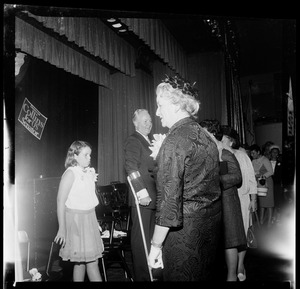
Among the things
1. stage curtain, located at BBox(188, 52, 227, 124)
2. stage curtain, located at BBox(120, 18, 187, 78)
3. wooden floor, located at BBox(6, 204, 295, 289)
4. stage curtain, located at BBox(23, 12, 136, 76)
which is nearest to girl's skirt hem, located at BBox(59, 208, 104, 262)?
wooden floor, located at BBox(6, 204, 295, 289)

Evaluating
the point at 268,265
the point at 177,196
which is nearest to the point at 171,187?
the point at 177,196

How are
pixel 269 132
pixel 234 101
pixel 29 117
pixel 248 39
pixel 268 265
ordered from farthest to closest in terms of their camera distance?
1. pixel 234 101
2. pixel 269 132
3. pixel 268 265
4. pixel 248 39
5. pixel 29 117

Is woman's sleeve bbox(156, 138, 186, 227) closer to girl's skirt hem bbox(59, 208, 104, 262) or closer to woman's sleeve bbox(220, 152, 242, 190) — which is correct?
woman's sleeve bbox(220, 152, 242, 190)

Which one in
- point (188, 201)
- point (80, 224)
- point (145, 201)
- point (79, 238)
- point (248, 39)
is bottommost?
point (79, 238)

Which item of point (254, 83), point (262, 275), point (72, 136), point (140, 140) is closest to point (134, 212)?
point (140, 140)

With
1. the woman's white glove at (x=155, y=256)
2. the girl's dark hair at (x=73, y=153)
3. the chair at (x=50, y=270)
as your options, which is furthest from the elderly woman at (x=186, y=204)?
the chair at (x=50, y=270)

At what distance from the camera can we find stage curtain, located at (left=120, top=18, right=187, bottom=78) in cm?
409

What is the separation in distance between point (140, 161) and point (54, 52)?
221cm

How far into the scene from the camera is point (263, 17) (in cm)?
288

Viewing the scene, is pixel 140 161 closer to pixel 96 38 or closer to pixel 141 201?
pixel 141 201

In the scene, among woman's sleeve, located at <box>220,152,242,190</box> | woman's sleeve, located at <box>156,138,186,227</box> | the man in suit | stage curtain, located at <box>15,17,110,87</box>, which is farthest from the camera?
stage curtain, located at <box>15,17,110,87</box>

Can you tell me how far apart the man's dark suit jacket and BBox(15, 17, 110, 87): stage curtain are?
1773 millimetres

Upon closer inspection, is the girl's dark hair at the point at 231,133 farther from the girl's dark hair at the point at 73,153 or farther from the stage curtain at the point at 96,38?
the stage curtain at the point at 96,38

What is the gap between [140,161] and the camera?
3.22m
